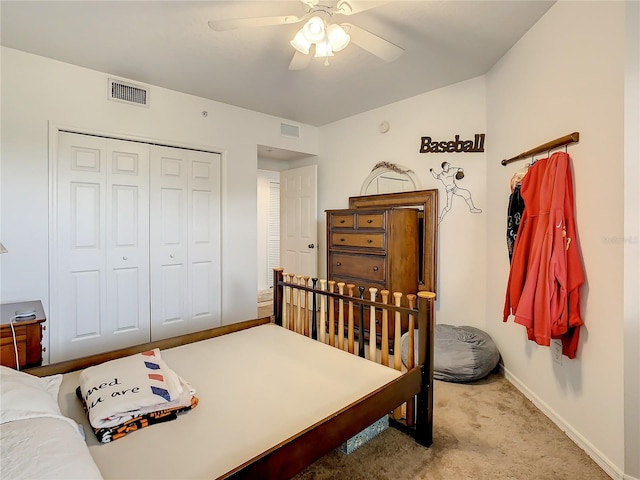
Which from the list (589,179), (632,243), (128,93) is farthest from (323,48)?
(128,93)

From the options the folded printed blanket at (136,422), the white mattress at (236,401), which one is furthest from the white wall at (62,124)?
the folded printed blanket at (136,422)

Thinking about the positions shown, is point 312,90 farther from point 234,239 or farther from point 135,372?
point 135,372

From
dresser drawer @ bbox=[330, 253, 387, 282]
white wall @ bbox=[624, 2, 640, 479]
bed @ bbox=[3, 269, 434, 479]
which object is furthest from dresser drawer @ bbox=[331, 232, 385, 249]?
white wall @ bbox=[624, 2, 640, 479]

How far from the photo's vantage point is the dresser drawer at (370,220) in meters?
3.10

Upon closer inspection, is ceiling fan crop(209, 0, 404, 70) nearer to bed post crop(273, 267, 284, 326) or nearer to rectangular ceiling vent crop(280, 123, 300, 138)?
bed post crop(273, 267, 284, 326)

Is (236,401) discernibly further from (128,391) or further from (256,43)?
(256,43)

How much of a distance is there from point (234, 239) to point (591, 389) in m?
3.21

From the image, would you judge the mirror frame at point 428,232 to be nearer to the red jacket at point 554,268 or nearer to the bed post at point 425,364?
the red jacket at point 554,268

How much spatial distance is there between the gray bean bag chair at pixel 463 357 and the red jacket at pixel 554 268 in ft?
2.26

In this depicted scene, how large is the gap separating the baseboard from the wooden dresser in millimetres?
1028

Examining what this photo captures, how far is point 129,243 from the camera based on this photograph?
10.1ft

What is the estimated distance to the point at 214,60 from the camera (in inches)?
105

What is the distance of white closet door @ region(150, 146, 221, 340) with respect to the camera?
3.24 meters

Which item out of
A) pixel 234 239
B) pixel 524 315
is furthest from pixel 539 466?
pixel 234 239
